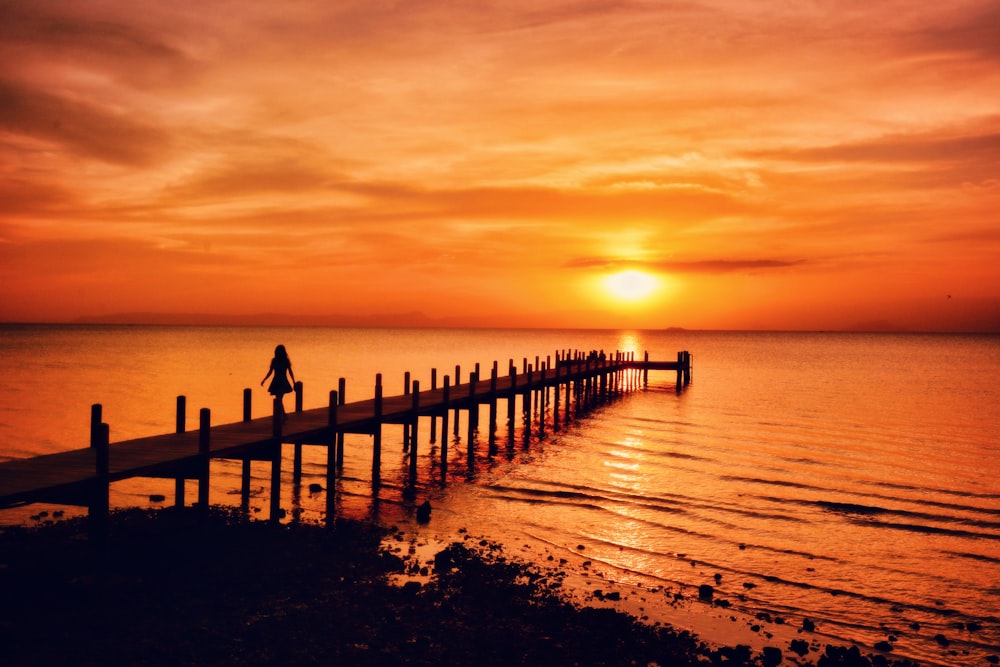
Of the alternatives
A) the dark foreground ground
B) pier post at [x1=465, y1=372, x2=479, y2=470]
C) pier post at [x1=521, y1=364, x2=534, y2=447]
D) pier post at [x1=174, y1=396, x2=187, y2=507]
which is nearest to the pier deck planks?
pier post at [x1=174, y1=396, x2=187, y2=507]

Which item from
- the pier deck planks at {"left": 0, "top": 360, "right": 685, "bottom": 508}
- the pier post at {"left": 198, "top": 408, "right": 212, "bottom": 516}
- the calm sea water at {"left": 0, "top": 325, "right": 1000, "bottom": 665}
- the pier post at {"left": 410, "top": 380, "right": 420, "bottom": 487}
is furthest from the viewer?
the pier post at {"left": 410, "top": 380, "right": 420, "bottom": 487}

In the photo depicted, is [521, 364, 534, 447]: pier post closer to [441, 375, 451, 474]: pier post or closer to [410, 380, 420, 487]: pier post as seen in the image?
[441, 375, 451, 474]: pier post

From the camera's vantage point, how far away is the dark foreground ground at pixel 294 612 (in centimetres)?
898

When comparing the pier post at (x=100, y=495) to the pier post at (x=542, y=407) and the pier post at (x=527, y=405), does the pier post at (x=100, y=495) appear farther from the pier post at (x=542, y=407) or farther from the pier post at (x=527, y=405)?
the pier post at (x=542, y=407)

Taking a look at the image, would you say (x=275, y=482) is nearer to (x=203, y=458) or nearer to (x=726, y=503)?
(x=203, y=458)

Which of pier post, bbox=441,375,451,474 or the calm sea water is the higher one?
pier post, bbox=441,375,451,474

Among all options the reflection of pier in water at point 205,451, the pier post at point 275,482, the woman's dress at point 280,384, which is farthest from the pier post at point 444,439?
the pier post at point 275,482

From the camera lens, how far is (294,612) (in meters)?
10.1

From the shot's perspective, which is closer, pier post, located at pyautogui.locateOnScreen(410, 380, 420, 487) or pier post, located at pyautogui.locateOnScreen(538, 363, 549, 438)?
pier post, located at pyautogui.locateOnScreen(410, 380, 420, 487)

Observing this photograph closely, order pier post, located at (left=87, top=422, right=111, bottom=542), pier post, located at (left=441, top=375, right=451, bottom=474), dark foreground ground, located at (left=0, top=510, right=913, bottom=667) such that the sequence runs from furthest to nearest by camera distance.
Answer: pier post, located at (left=441, top=375, right=451, bottom=474)
pier post, located at (left=87, top=422, right=111, bottom=542)
dark foreground ground, located at (left=0, top=510, right=913, bottom=667)

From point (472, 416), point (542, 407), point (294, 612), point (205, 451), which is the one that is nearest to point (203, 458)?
point (205, 451)

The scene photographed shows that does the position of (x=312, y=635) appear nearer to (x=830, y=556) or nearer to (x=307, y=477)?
(x=830, y=556)

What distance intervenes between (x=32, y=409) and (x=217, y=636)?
→ 104ft

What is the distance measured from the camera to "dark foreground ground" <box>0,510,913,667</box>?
8984 millimetres
